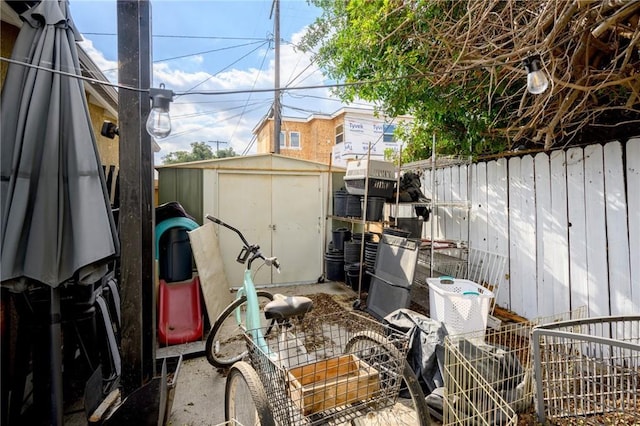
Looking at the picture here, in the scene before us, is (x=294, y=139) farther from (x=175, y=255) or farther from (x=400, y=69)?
(x=400, y=69)

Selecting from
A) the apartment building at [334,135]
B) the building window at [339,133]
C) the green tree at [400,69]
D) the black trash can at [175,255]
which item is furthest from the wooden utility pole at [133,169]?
the building window at [339,133]

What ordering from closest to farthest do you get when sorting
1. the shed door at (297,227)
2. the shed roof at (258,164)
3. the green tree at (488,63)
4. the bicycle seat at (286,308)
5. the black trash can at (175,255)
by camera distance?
the bicycle seat at (286,308) → the green tree at (488,63) → the black trash can at (175,255) → the shed roof at (258,164) → the shed door at (297,227)

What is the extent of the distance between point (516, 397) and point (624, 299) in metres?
1.44

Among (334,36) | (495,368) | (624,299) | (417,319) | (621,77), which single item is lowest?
(495,368)

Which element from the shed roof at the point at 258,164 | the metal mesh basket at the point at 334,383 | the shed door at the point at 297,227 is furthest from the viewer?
the shed door at the point at 297,227

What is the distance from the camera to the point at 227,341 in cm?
339

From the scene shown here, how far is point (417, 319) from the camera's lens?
99.5 inches

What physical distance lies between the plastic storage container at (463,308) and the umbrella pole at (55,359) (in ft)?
8.94

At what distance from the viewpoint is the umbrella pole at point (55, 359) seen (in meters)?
1.65

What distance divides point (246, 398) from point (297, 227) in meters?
3.87

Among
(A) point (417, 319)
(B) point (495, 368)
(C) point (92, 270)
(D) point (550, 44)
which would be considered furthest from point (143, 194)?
(D) point (550, 44)

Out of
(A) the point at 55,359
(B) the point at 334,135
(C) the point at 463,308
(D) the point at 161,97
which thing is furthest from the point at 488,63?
(B) the point at 334,135

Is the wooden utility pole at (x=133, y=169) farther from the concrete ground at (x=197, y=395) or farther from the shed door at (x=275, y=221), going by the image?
the shed door at (x=275, y=221)

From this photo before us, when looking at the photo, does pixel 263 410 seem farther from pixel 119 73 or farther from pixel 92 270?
pixel 119 73
